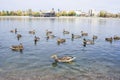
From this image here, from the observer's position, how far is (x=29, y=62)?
2995 centimetres

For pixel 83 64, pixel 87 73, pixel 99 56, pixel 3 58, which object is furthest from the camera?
pixel 99 56

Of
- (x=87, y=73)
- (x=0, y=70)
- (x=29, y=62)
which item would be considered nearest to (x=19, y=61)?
(x=29, y=62)

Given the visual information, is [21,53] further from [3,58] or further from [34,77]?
[34,77]

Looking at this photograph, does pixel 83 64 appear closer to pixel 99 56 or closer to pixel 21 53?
pixel 99 56

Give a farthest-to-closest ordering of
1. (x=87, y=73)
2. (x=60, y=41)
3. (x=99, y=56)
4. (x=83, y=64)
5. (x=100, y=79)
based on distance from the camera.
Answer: (x=60, y=41) < (x=99, y=56) < (x=83, y=64) < (x=87, y=73) < (x=100, y=79)

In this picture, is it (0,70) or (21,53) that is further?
(21,53)

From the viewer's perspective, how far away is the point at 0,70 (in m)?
25.8

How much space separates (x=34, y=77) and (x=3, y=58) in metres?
9.89

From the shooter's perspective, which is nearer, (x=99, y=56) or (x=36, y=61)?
(x=36, y=61)

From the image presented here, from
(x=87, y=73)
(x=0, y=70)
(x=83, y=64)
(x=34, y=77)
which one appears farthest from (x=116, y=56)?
(x=0, y=70)

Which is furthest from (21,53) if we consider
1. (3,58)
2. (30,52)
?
(3,58)

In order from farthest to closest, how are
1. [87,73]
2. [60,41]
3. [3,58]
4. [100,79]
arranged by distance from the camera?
[60,41], [3,58], [87,73], [100,79]

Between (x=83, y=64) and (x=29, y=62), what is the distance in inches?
286

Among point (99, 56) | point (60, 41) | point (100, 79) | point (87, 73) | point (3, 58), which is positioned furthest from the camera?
point (60, 41)
